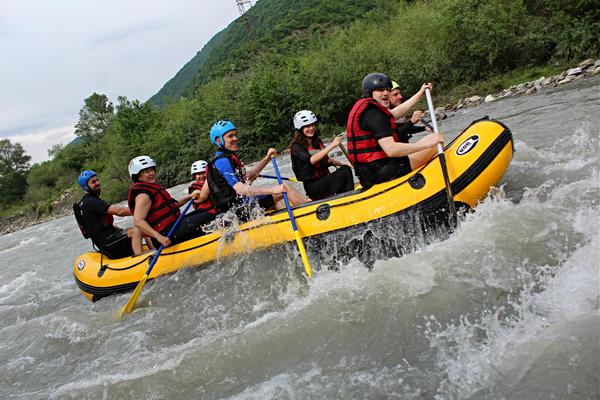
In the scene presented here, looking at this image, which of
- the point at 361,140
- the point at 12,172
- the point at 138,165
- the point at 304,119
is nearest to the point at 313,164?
the point at 304,119

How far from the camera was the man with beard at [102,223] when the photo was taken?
5895 millimetres

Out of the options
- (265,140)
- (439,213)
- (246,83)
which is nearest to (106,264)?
(439,213)

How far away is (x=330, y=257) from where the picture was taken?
4633 mm

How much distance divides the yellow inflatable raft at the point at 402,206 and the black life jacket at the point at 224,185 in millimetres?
405

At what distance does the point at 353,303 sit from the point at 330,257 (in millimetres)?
1007

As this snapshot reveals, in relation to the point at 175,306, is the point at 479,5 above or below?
above

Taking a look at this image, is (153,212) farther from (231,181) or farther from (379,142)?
(379,142)

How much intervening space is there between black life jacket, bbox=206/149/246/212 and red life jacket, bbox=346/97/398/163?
1.36 metres

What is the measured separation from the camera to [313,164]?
17.2 feet

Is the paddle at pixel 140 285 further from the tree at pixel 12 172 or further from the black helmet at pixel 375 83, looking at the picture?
the tree at pixel 12 172

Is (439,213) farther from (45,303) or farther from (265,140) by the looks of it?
(265,140)

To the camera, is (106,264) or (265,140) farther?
(265,140)

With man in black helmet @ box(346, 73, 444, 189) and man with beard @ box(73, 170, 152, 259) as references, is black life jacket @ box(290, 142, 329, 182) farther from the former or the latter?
man with beard @ box(73, 170, 152, 259)

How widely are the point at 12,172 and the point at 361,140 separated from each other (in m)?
63.7
